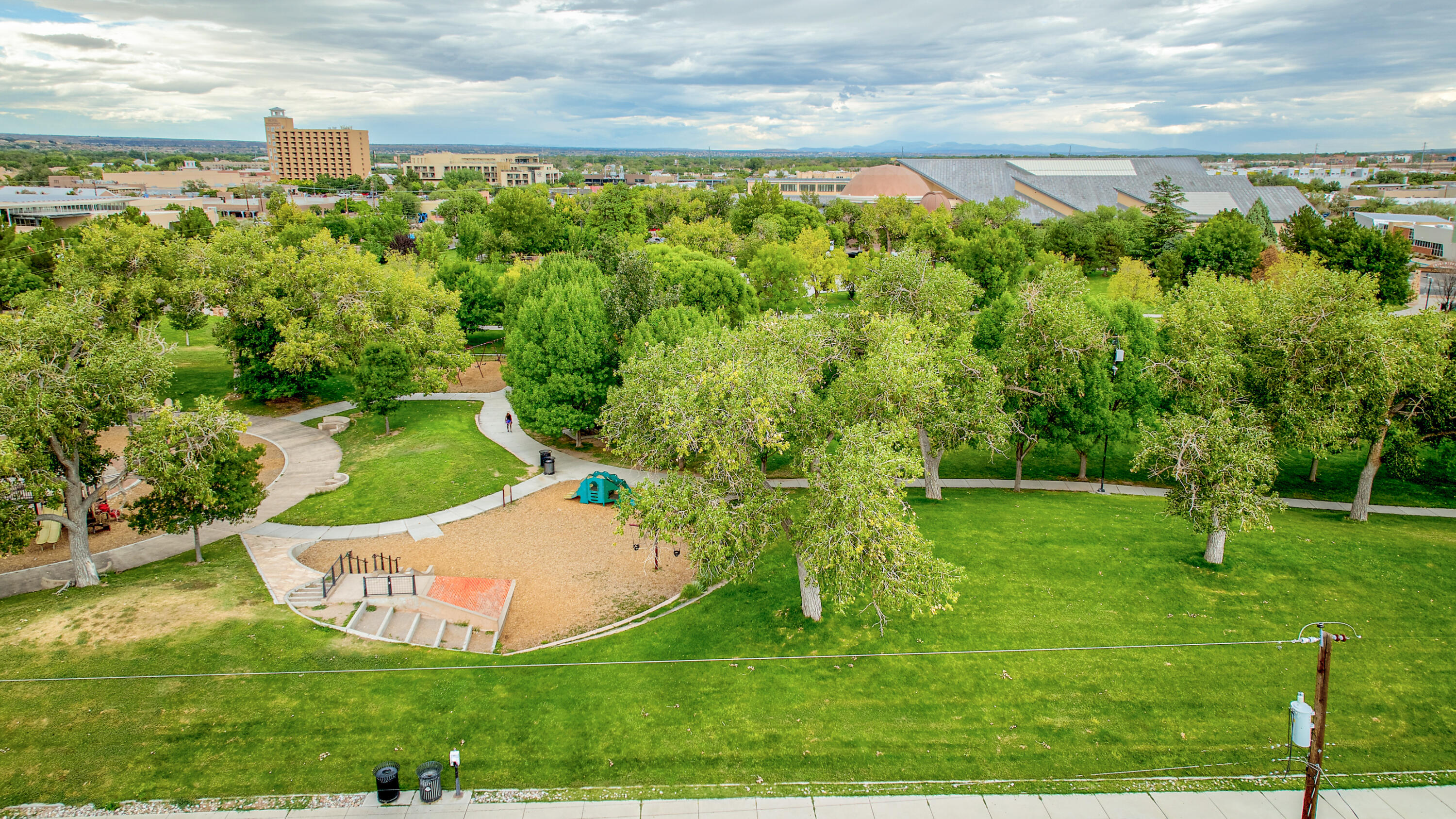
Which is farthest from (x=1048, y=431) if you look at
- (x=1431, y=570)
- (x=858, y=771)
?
(x=858, y=771)

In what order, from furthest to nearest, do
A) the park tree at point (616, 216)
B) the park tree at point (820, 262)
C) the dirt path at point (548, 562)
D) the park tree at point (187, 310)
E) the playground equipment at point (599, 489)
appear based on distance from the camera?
the park tree at point (616, 216) < the park tree at point (820, 262) < the park tree at point (187, 310) < the playground equipment at point (599, 489) < the dirt path at point (548, 562)

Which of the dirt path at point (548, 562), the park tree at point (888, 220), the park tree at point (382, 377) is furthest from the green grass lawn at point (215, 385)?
the park tree at point (888, 220)

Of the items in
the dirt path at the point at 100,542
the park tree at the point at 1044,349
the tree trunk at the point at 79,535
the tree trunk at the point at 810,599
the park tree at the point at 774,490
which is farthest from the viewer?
the park tree at the point at 1044,349

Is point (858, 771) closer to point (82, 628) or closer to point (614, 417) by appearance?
point (614, 417)

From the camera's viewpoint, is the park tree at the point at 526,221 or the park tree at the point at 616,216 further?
the park tree at the point at 616,216

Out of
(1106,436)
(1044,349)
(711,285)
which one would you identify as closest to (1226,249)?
(1106,436)

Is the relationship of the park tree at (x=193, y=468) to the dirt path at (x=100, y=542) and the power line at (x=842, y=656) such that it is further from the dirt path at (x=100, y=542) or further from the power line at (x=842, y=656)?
the power line at (x=842, y=656)

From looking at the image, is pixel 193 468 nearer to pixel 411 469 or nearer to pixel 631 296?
pixel 411 469
